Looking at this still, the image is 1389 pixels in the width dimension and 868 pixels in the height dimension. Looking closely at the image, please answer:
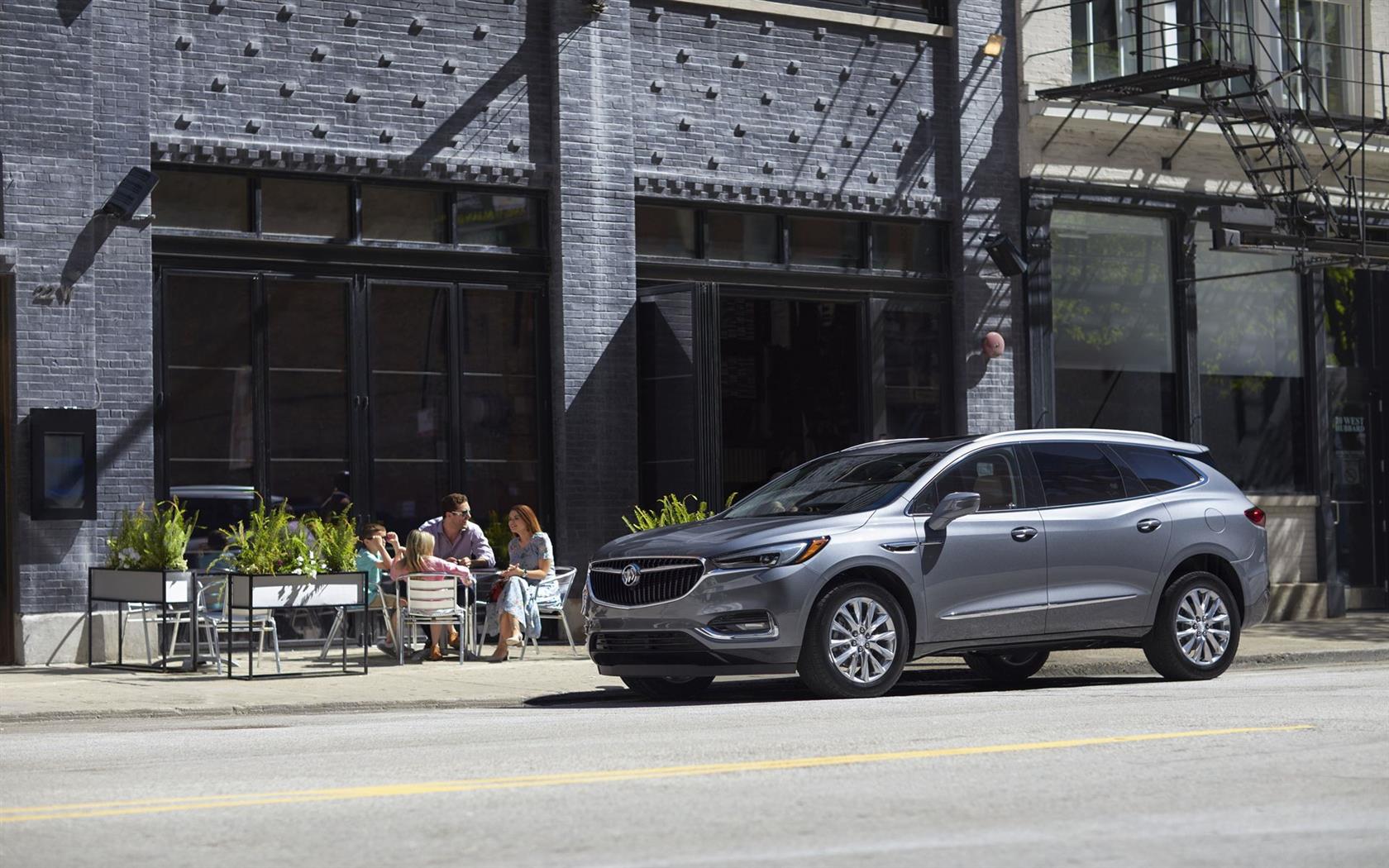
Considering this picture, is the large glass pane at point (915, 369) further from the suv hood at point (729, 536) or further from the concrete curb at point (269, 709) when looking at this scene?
the suv hood at point (729, 536)

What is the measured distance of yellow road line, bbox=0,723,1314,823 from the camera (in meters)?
7.46

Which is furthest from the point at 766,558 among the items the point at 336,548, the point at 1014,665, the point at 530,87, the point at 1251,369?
the point at 1251,369

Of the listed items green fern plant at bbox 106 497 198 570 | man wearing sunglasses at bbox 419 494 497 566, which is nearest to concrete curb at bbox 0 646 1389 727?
green fern plant at bbox 106 497 198 570

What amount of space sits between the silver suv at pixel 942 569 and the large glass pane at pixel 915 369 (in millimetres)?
6629

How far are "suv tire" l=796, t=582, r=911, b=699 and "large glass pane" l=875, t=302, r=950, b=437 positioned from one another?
841cm

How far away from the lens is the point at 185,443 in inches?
695

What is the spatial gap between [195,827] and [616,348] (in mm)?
13042

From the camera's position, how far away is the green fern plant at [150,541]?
1596 centimetres

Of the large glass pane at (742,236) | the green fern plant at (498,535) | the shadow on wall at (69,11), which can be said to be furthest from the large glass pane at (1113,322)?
the shadow on wall at (69,11)

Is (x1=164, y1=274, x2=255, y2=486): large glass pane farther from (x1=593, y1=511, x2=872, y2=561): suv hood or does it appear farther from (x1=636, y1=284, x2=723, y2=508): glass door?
(x1=593, y1=511, x2=872, y2=561): suv hood

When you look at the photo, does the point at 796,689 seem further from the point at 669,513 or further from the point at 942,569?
the point at 669,513

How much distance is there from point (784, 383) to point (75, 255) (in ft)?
24.2

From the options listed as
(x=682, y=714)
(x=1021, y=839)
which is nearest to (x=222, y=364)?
(x=682, y=714)

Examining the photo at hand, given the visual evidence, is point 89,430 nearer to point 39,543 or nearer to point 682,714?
point 39,543
